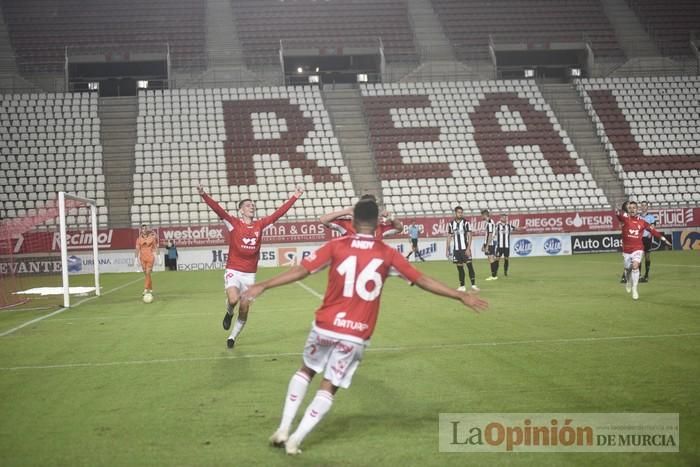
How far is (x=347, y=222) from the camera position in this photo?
1044 cm

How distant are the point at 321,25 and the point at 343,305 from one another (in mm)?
43829

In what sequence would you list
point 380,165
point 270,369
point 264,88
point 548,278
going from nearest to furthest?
point 270,369 → point 548,278 → point 380,165 → point 264,88

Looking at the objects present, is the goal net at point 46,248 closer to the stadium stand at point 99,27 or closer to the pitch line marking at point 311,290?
the pitch line marking at point 311,290

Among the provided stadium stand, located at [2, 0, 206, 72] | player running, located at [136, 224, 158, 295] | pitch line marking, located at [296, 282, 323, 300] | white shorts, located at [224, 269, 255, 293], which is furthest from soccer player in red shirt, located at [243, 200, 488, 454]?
stadium stand, located at [2, 0, 206, 72]

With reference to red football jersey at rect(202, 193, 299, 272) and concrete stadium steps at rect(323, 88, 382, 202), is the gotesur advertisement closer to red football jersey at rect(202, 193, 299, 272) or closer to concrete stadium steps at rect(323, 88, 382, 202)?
concrete stadium steps at rect(323, 88, 382, 202)

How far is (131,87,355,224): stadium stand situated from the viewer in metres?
34.8

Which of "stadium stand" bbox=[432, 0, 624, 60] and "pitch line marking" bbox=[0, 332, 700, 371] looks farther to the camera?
"stadium stand" bbox=[432, 0, 624, 60]

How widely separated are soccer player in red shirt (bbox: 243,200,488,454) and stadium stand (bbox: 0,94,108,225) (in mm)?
29515

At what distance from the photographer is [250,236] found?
36.8 ft


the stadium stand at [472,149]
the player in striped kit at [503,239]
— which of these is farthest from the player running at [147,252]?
the stadium stand at [472,149]

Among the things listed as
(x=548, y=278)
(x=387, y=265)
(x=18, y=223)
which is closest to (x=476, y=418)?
(x=387, y=265)

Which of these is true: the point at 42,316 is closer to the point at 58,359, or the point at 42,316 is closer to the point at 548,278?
the point at 58,359

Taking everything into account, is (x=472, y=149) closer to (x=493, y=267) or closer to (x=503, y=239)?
(x=503, y=239)

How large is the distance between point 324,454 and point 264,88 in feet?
127
